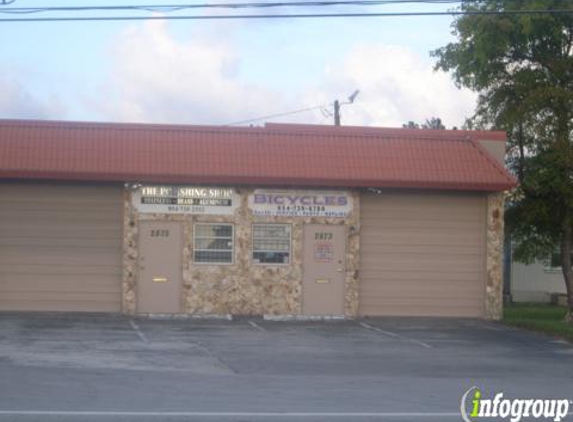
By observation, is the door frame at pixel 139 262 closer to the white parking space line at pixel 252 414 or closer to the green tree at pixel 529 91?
the green tree at pixel 529 91

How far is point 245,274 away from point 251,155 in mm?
2968

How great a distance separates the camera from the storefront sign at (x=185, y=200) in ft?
89.9

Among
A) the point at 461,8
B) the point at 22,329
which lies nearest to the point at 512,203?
the point at 461,8

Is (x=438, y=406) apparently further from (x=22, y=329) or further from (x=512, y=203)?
(x=512, y=203)

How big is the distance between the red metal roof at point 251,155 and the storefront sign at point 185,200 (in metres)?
0.50

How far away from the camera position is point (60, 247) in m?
27.1

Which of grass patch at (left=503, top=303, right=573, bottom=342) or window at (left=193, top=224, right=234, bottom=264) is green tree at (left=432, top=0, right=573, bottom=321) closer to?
grass patch at (left=503, top=303, right=573, bottom=342)

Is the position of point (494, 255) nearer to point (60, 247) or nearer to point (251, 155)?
point (251, 155)

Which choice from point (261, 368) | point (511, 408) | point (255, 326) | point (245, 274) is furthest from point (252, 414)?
point (245, 274)

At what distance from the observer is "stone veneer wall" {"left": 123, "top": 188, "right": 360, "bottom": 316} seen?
27500 millimetres

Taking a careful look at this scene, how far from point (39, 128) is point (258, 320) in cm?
717

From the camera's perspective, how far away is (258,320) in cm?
2698

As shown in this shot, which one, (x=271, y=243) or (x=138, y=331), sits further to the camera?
(x=271, y=243)

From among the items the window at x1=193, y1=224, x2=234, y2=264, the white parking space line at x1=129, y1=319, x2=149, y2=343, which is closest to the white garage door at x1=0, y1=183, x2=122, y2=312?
the white parking space line at x1=129, y1=319, x2=149, y2=343
